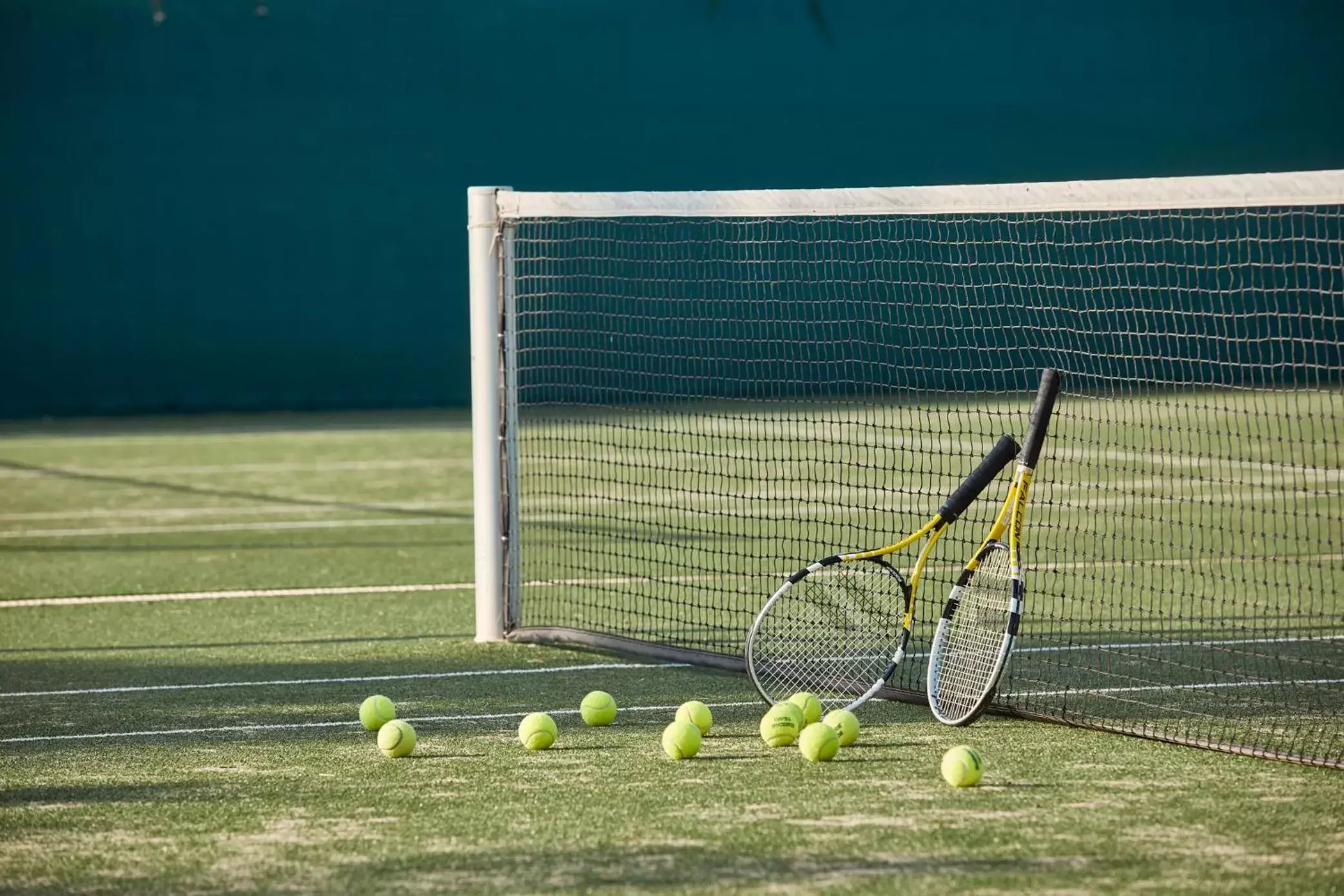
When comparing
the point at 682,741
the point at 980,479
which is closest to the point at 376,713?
the point at 682,741

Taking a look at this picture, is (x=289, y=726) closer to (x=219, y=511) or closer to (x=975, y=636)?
(x=975, y=636)

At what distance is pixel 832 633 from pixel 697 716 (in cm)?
62

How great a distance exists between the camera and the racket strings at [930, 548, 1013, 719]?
5930 mm

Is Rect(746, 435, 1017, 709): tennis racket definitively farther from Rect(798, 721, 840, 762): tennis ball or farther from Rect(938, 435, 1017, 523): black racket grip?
Rect(798, 721, 840, 762): tennis ball

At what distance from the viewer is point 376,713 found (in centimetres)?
609

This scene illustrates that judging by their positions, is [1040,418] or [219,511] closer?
[1040,418]

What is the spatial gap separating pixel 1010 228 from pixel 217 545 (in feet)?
32.8

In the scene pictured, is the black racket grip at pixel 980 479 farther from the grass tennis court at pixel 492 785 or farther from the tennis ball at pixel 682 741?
the tennis ball at pixel 682 741

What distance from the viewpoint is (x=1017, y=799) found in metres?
4.97

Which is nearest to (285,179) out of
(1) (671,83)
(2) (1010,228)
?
(1) (671,83)

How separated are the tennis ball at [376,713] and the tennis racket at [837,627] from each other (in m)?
1.34

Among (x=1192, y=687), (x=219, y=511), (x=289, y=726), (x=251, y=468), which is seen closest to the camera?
(x=289, y=726)

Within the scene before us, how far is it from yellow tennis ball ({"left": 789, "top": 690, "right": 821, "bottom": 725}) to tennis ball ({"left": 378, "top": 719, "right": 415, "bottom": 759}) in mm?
1327

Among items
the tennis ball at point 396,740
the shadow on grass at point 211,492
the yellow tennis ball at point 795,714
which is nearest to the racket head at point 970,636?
the yellow tennis ball at point 795,714
